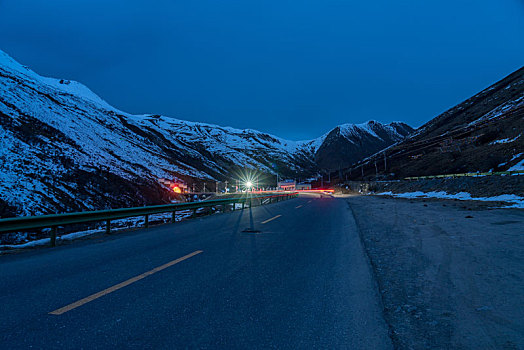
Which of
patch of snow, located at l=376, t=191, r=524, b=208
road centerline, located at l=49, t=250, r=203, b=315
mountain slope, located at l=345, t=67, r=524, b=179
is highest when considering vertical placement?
mountain slope, located at l=345, t=67, r=524, b=179

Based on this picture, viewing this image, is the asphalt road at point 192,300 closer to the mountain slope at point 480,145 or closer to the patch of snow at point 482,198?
Answer: the patch of snow at point 482,198

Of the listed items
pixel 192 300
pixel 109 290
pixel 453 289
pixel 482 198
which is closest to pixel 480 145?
pixel 482 198

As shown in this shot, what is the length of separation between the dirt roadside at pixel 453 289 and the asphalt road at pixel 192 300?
0.93 ft

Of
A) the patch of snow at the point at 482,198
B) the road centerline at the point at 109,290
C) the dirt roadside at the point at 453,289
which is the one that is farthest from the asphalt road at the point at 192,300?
the patch of snow at the point at 482,198

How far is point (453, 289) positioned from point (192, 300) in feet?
11.9

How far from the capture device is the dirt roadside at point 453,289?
8.70ft

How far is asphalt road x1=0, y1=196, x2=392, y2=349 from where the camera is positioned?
263 cm

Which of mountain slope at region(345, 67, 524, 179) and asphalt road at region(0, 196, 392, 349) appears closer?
asphalt road at region(0, 196, 392, 349)

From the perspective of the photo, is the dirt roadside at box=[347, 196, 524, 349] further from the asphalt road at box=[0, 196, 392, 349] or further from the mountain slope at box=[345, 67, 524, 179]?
the mountain slope at box=[345, 67, 524, 179]

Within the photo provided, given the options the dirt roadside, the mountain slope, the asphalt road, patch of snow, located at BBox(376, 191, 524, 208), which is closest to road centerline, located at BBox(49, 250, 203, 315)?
the asphalt road

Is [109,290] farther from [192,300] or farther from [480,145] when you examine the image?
[480,145]

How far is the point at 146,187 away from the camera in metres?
74.5

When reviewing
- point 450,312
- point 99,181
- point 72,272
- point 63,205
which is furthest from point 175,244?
point 99,181

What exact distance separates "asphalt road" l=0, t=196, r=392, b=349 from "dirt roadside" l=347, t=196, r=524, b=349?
0.28 metres
